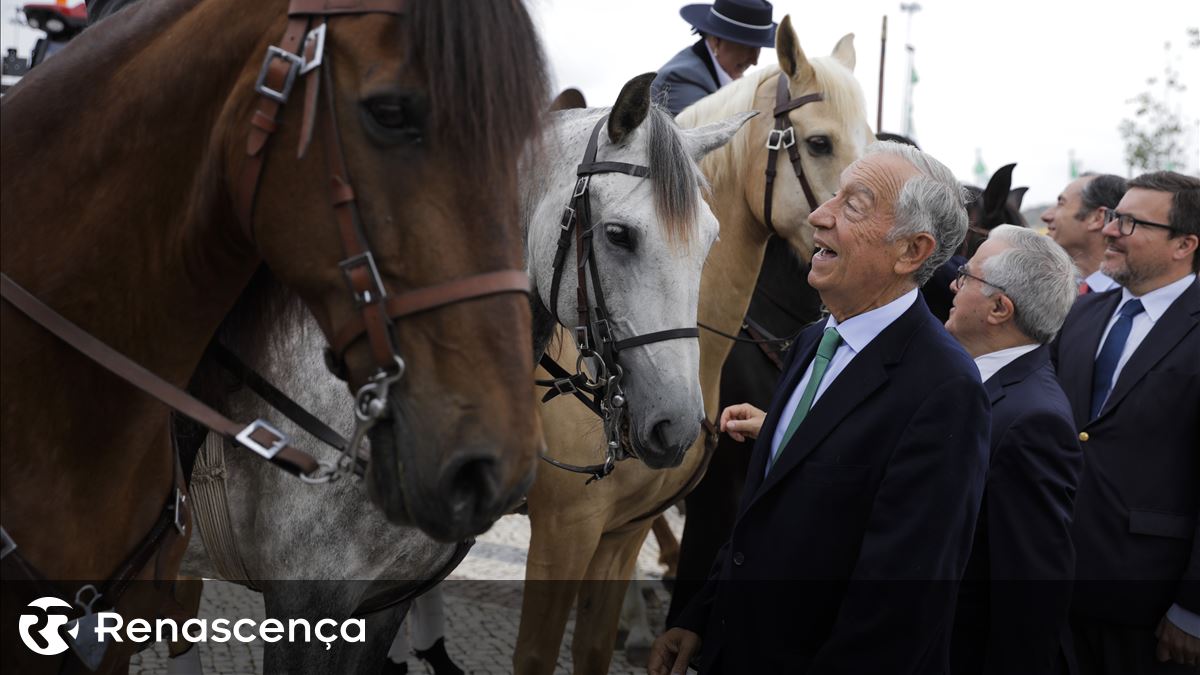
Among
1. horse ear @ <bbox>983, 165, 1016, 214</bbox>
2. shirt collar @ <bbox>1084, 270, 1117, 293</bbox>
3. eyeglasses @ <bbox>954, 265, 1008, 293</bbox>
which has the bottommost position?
shirt collar @ <bbox>1084, 270, 1117, 293</bbox>

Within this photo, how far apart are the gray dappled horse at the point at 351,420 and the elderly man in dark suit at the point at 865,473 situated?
581mm

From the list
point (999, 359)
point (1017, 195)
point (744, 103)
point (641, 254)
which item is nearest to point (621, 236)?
point (641, 254)

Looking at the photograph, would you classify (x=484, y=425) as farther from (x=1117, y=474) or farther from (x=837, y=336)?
(x=1117, y=474)

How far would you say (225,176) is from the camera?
175 centimetres

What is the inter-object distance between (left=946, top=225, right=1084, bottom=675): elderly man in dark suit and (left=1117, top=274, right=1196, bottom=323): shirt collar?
91 cm

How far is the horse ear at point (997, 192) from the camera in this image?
6.50m

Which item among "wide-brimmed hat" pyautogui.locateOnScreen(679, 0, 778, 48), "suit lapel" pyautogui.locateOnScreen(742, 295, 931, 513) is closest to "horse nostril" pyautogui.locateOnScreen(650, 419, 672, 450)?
"suit lapel" pyautogui.locateOnScreen(742, 295, 931, 513)

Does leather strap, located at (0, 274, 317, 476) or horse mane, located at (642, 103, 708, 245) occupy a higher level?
leather strap, located at (0, 274, 317, 476)

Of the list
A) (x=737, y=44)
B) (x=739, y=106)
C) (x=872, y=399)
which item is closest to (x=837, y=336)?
(x=872, y=399)

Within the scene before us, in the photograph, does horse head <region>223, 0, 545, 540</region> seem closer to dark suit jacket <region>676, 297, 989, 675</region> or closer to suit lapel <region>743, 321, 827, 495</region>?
dark suit jacket <region>676, 297, 989, 675</region>

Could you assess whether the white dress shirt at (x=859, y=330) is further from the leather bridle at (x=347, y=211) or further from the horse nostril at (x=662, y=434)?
the leather bridle at (x=347, y=211)

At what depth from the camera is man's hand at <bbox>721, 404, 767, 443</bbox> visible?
305 centimetres

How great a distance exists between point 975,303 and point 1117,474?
0.98 m

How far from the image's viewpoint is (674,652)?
9.05 feet
